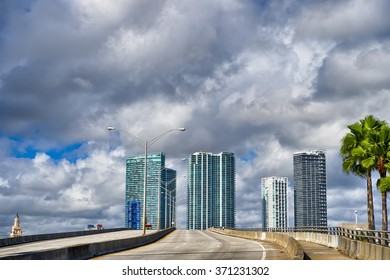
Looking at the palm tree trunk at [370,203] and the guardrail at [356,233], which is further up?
the palm tree trunk at [370,203]

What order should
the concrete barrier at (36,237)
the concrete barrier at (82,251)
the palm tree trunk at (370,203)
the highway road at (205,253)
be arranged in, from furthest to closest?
the concrete barrier at (36,237) < the palm tree trunk at (370,203) < the highway road at (205,253) < the concrete barrier at (82,251)

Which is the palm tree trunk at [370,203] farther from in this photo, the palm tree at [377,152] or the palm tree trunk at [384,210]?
the palm tree trunk at [384,210]

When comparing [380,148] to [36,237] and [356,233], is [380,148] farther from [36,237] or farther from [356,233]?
[36,237]

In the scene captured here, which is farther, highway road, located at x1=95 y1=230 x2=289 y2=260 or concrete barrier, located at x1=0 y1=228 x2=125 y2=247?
concrete barrier, located at x1=0 y1=228 x2=125 y2=247

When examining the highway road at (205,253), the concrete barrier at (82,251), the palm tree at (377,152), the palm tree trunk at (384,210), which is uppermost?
the palm tree at (377,152)

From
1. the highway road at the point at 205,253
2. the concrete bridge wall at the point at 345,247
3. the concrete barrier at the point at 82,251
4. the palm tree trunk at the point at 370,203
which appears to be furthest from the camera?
the palm tree trunk at the point at 370,203

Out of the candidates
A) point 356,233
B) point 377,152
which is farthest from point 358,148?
point 356,233

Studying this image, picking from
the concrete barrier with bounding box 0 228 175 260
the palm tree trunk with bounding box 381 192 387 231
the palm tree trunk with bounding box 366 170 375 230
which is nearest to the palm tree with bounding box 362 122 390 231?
the palm tree trunk with bounding box 381 192 387 231

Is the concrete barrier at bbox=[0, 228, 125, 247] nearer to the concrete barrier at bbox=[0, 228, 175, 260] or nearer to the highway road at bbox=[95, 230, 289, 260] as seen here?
the concrete barrier at bbox=[0, 228, 175, 260]

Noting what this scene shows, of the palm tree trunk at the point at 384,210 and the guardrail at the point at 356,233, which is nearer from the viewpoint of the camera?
the guardrail at the point at 356,233

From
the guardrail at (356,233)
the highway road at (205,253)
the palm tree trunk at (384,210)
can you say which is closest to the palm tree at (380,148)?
the palm tree trunk at (384,210)
